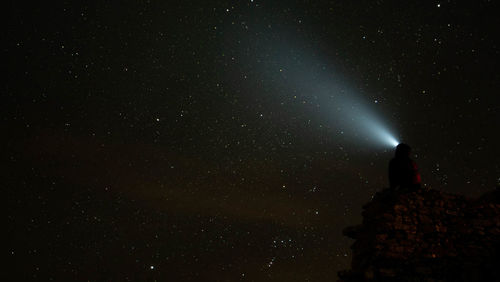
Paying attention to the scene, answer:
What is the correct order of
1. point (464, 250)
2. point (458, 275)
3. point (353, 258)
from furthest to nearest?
point (353, 258)
point (464, 250)
point (458, 275)

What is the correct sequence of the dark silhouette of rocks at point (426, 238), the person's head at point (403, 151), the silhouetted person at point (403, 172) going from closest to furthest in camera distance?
the dark silhouette of rocks at point (426, 238), the silhouetted person at point (403, 172), the person's head at point (403, 151)

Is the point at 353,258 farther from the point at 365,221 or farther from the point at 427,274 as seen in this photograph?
the point at 427,274

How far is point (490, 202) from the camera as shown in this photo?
10469mm

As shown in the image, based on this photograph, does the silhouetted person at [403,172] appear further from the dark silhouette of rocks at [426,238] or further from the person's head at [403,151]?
the dark silhouette of rocks at [426,238]

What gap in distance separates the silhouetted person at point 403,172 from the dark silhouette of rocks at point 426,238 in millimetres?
528

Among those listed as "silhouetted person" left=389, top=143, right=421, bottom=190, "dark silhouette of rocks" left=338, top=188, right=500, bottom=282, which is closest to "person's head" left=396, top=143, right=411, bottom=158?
"silhouetted person" left=389, top=143, right=421, bottom=190

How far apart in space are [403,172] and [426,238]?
1854 millimetres

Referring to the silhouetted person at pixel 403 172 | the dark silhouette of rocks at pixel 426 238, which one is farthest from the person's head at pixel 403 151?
the dark silhouette of rocks at pixel 426 238

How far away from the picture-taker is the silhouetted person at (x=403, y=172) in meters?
11.0

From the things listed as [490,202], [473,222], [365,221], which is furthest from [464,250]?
[365,221]

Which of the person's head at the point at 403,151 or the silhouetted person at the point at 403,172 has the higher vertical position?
the person's head at the point at 403,151

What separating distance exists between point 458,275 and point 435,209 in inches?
60.9

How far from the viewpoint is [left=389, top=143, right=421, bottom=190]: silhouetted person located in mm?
10961

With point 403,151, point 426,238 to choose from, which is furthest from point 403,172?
point 426,238
